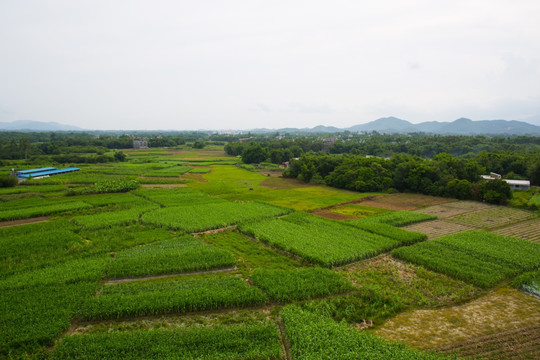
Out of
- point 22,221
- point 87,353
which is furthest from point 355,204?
point 22,221

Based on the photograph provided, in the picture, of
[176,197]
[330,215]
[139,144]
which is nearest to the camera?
[330,215]

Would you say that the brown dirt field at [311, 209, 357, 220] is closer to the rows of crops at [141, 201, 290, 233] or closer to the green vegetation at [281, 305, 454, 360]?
the rows of crops at [141, 201, 290, 233]

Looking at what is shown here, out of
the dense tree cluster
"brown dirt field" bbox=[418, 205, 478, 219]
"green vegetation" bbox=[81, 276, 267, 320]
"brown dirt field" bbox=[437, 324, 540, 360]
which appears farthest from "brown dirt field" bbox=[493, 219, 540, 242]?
"green vegetation" bbox=[81, 276, 267, 320]

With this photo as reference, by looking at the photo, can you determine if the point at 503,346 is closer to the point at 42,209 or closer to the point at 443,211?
the point at 443,211

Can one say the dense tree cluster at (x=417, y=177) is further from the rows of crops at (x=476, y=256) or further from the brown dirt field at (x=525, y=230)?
the rows of crops at (x=476, y=256)

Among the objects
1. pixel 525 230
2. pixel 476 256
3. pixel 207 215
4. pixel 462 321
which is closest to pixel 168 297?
pixel 462 321

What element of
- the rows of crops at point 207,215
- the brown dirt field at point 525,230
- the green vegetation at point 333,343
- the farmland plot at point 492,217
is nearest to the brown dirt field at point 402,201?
the farmland plot at point 492,217

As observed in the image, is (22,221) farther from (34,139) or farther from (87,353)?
(34,139)
